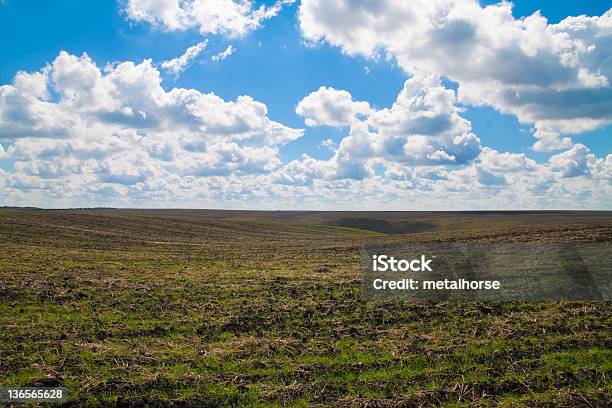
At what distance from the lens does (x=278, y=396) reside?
9.20 meters

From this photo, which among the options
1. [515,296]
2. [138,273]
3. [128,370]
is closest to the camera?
[128,370]

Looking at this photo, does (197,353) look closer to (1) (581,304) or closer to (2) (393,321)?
(2) (393,321)

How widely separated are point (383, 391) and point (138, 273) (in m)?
19.4

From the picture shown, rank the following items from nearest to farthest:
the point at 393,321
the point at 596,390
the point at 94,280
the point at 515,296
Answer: the point at 596,390
the point at 393,321
the point at 515,296
the point at 94,280

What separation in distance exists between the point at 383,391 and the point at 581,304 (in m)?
9.89

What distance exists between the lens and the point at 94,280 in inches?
850

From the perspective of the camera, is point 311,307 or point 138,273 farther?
point 138,273

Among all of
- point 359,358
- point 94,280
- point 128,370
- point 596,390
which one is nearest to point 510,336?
point 596,390

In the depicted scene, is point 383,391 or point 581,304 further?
point 581,304

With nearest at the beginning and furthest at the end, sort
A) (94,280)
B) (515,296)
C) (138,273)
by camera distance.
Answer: (515,296) < (94,280) < (138,273)

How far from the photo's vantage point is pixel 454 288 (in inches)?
723

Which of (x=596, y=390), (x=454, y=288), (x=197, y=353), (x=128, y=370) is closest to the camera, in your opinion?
(x=596, y=390)

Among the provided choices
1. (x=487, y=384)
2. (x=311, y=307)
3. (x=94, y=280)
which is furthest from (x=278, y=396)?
(x=94, y=280)

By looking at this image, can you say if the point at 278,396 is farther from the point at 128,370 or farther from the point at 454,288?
the point at 454,288
